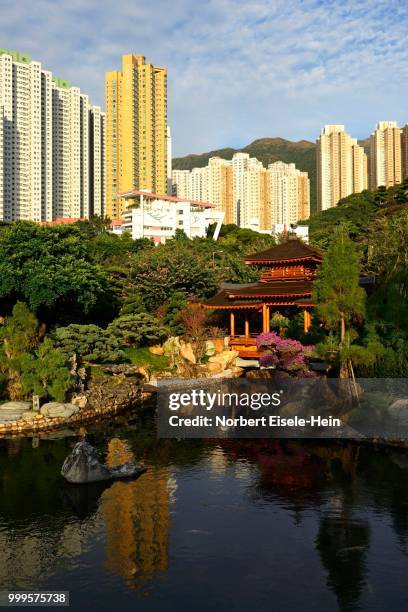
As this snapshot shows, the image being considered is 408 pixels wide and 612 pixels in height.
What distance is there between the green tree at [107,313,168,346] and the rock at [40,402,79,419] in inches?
322

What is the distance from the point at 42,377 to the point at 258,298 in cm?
1226

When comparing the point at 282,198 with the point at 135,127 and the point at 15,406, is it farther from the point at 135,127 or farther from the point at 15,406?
the point at 15,406

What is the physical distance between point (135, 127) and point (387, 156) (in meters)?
52.3

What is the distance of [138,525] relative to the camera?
14.4 meters

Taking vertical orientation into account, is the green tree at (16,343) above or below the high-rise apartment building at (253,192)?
below

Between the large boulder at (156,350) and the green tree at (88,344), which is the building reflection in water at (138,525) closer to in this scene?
the green tree at (88,344)

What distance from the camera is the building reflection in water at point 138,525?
1229 centimetres

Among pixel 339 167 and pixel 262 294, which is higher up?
pixel 339 167

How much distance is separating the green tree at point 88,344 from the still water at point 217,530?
901 centimetres

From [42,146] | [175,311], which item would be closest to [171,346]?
[175,311]

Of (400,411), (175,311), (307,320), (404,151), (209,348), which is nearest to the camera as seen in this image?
(400,411)

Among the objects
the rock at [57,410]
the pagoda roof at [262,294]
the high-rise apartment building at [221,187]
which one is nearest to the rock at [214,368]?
the pagoda roof at [262,294]

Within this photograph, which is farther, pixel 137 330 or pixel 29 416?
pixel 137 330

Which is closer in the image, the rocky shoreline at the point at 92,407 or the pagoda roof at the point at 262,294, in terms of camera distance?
the rocky shoreline at the point at 92,407
